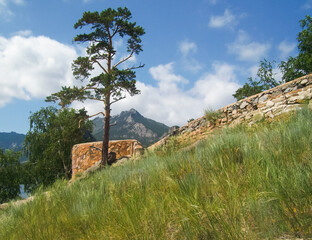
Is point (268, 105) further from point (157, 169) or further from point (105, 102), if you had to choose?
point (105, 102)

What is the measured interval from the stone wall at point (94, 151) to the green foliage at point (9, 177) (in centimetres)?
1184

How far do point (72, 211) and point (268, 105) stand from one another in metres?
7.96

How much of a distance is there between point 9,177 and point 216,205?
27329 mm

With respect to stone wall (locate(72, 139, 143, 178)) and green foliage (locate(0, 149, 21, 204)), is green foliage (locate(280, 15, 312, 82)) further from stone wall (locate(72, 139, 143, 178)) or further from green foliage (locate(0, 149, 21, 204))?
green foliage (locate(0, 149, 21, 204))

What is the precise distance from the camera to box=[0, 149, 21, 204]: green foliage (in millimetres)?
22281

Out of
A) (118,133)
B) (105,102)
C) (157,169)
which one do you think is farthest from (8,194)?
(118,133)

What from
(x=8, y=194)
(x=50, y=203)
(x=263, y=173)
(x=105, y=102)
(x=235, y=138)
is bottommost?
(x=8, y=194)

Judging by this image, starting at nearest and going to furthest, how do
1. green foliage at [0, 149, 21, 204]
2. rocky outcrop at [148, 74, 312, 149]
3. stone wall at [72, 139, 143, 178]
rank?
rocky outcrop at [148, 74, 312, 149] < stone wall at [72, 139, 143, 178] < green foliage at [0, 149, 21, 204]

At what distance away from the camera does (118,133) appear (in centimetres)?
17450

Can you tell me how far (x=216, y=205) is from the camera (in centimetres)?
174

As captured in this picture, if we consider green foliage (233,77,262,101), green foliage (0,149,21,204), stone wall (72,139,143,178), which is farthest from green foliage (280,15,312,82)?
green foliage (0,149,21,204)

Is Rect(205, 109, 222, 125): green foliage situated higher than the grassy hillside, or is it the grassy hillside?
Rect(205, 109, 222, 125): green foliage

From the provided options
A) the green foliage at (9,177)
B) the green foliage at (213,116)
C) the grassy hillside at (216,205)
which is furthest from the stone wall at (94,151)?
the green foliage at (9,177)

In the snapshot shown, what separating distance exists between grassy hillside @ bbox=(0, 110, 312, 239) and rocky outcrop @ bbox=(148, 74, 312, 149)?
463 cm
